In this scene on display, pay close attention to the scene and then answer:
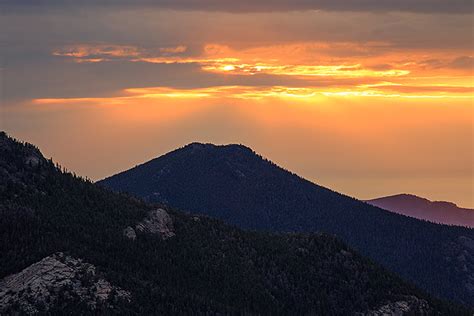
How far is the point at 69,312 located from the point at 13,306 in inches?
473

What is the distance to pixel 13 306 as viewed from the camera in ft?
647

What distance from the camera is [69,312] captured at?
650 ft

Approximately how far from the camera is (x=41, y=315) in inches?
7692

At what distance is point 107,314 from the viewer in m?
198

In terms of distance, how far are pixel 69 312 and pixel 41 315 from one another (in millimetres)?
6163

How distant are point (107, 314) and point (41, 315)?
13946 millimetres

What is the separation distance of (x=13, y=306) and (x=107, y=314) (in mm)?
20294

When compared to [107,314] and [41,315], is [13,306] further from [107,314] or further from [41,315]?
[107,314]

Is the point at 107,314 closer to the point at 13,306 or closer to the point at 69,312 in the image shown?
the point at 69,312

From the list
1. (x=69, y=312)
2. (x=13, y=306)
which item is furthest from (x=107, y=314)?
(x=13, y=306)

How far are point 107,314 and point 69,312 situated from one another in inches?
330

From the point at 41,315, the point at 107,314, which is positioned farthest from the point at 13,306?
the point at 107,314
